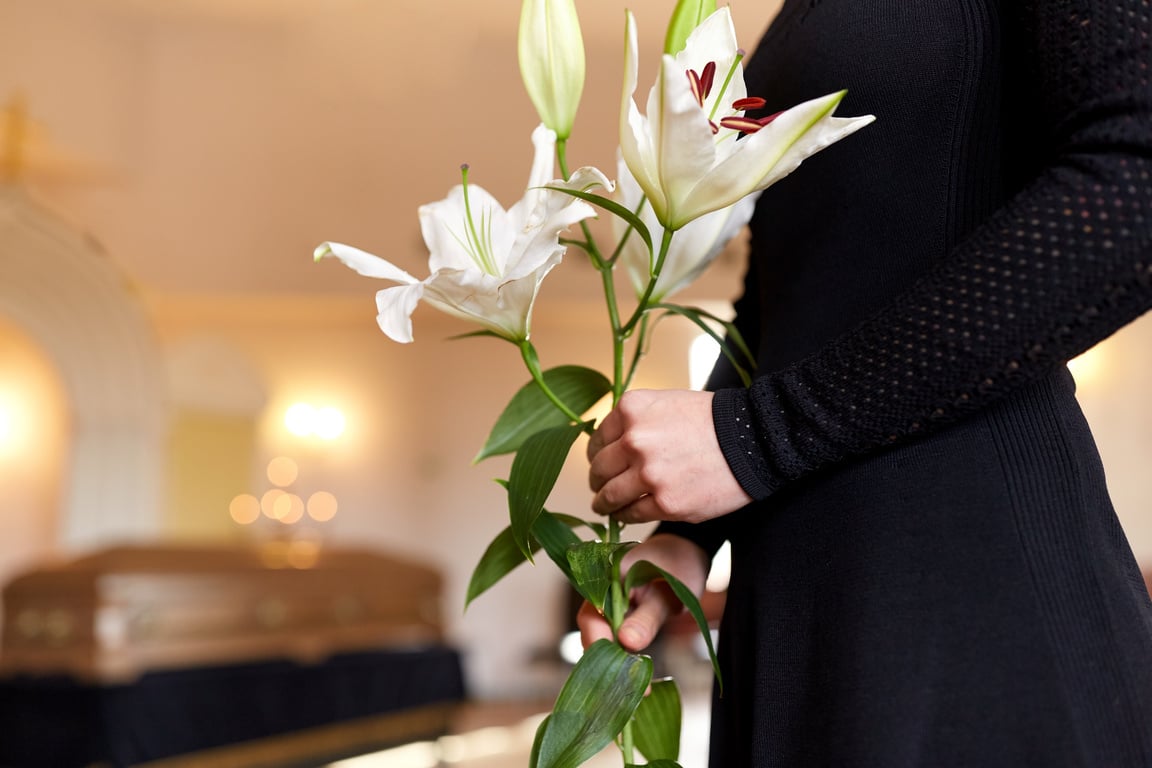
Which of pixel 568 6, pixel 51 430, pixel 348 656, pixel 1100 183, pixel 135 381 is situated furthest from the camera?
pixel 51 430

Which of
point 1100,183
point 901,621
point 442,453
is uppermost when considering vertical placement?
point 442,453

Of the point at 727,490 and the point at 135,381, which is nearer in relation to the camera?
the point at 727,490

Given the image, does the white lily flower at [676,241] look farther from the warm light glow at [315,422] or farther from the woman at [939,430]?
the warm light glow at [315,422]

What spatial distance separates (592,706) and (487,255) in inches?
11.5

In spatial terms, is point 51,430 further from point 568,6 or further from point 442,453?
point 568,6

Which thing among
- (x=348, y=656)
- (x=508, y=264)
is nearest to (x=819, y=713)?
(x=508, y=264)

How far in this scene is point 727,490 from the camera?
2.21ft

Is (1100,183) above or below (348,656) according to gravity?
above

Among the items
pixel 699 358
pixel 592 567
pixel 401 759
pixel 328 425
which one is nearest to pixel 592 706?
pixel 592 567

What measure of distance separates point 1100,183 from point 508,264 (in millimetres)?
327

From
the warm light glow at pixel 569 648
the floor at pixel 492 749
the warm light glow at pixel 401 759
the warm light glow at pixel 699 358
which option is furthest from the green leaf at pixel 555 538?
the warm light glow at pixel 699 358

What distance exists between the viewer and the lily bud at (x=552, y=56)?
0.69 meters

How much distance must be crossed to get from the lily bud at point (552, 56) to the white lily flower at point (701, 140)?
0.08m

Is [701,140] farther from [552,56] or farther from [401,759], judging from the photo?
[401,759]
